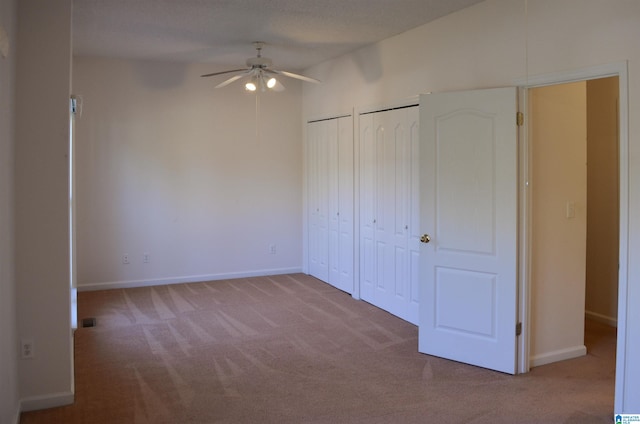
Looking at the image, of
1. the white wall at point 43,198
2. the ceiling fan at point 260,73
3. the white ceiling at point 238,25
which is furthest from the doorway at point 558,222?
the white wall at point 43,198

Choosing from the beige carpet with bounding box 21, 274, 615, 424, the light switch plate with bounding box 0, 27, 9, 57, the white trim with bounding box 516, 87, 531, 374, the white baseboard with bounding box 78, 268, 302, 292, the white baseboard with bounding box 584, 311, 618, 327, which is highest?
the light switch plate with bounding box 0, 27, 9, 57

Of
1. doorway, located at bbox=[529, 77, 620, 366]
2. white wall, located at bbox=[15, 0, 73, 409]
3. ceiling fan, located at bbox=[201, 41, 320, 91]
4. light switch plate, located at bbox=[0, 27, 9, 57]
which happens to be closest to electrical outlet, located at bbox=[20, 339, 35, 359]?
white wall, located at bbox=[15, 0, 73, 409]

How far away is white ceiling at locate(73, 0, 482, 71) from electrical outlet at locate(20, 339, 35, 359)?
274 centimetres

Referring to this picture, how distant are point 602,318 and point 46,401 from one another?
4.98 metres

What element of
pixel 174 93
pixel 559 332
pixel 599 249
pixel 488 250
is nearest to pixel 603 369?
pixel 559 332

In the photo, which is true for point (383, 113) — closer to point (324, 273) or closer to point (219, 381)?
point (324, 273)

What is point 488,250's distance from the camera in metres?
4.09

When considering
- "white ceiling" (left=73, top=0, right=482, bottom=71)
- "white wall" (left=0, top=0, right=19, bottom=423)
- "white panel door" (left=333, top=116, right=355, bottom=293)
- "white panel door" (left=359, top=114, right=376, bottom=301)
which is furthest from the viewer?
"white panel door" (left=333, top=116, right=355, bottom=293)

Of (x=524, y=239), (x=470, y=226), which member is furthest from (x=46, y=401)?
(x=524, y=239)

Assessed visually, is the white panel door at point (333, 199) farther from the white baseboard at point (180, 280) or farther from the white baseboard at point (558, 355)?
the white baseboard at point (558, 355)

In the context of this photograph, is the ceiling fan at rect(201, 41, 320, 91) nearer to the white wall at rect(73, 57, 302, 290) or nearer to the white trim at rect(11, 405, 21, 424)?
the white wall at rect(73, 57, 302, 290)

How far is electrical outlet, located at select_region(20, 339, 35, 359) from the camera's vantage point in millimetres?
3391

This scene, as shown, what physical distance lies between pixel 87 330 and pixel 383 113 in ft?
12.0

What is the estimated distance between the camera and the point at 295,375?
3994 mm
